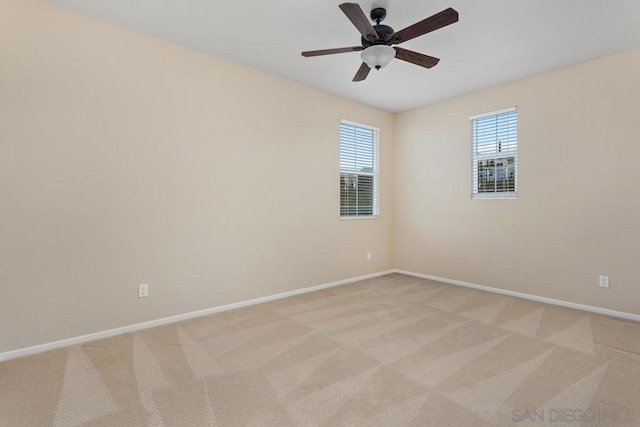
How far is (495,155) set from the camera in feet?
13.2

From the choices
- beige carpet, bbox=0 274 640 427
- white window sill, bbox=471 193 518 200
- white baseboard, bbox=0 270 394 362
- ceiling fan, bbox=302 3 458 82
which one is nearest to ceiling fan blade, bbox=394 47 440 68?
ceiling fan, bbox=302 3 458 82

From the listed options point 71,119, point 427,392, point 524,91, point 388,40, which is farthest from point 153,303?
Answer: point 524,91

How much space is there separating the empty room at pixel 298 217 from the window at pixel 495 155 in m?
0.03

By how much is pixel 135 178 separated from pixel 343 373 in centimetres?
239

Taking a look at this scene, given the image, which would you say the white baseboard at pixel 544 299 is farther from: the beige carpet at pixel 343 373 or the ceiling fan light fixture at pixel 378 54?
the ceiling fan light fixture at pixel 378 54

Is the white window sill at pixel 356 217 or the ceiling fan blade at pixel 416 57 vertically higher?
the ceiling fan blade at pixel 416 57

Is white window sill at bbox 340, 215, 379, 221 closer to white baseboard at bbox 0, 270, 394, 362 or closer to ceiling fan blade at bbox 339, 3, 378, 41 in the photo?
white baseboard at bbox 0, 270, 394, 362

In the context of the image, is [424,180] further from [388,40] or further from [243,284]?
[243,284]

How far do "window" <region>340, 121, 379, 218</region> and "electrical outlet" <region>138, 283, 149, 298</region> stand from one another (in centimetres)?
260

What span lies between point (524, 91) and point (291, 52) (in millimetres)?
2842

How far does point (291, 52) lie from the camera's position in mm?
3080

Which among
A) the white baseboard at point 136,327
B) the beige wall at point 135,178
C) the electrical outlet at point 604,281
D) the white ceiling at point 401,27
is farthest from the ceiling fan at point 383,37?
the electrical outlet at point 604,281

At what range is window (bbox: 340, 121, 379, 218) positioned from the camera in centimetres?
448

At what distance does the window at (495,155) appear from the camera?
3850 mm
